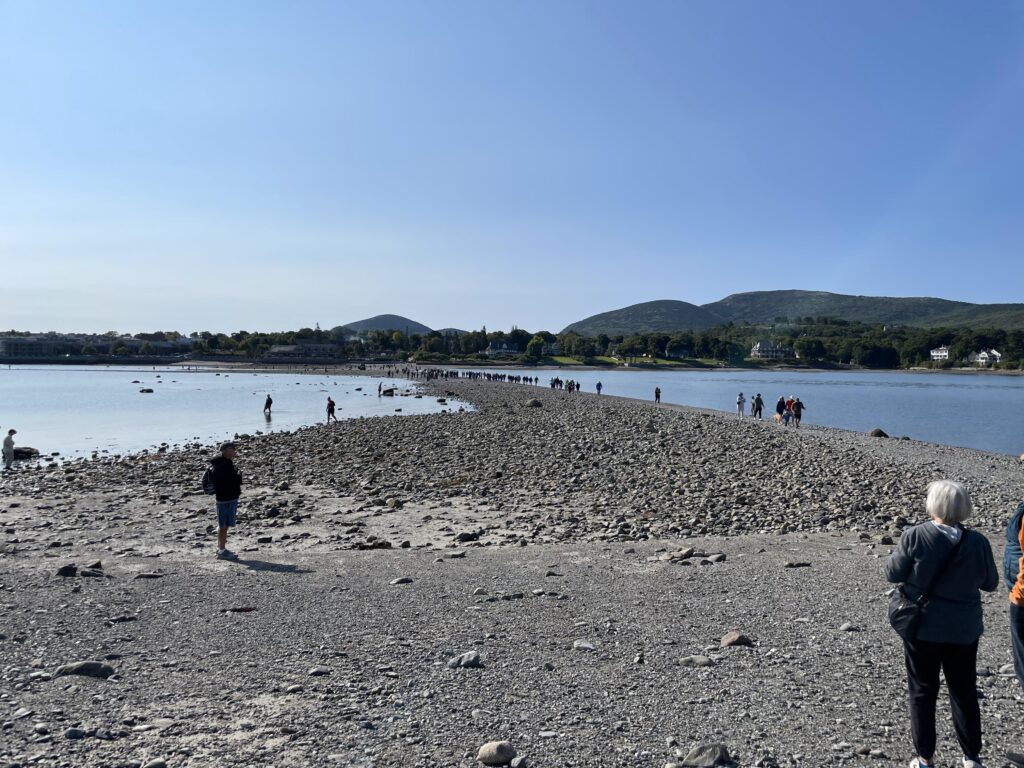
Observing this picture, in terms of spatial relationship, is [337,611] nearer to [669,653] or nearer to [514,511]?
[669,653]

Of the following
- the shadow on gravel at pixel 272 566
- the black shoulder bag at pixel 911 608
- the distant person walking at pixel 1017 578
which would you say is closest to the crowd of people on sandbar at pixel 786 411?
the shadow on gravel at pixel 272 566

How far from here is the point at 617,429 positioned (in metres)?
33.4

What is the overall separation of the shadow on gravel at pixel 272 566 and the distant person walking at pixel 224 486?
1.57ft

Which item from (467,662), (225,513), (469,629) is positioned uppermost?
Answer: (225,513)

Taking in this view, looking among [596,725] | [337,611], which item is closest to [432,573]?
[337,611]

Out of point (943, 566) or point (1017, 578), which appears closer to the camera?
point (943, 566)

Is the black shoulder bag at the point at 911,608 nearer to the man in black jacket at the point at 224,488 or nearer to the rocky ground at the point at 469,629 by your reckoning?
the rocky ground at the point at 469,629

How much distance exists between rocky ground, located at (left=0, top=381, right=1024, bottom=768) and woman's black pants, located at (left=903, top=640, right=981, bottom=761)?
0.32m

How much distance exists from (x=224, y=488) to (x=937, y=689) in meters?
9.43

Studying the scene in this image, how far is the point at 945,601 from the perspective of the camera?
419cm

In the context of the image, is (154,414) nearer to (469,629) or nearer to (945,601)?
(469,629)

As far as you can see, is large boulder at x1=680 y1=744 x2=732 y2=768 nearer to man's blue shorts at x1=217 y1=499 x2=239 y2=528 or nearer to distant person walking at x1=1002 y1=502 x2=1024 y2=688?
distant person walking at x1=1002 y1=502 x2=1024 y2=688

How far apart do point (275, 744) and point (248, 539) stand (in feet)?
28.3

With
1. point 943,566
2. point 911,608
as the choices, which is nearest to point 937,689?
point 911,608
